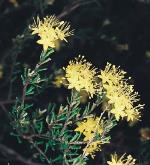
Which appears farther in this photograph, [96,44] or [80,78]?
[96,44]

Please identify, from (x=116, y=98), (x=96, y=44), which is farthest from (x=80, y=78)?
(x=96, y=44)

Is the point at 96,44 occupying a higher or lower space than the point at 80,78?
higher

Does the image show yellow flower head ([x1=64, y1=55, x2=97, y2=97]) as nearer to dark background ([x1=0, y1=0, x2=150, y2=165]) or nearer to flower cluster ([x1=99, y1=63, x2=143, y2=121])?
flower cluster ([x1=99, y1=63, x2=143, y2=121])

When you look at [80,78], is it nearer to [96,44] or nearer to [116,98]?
[116,98]

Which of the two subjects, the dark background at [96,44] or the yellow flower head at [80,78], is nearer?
the yellow flower head at [80,78]

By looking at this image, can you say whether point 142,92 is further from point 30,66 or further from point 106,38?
point 30,66

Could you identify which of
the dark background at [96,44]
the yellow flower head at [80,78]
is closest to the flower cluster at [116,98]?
the yellow flower head at [80,78]

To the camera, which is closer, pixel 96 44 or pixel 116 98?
pixel 116 98

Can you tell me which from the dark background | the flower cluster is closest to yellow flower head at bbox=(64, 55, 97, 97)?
the flower cluster

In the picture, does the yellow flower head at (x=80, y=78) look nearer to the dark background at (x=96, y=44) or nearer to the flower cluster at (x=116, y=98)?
the flower cluster at (x=116, y=98)
